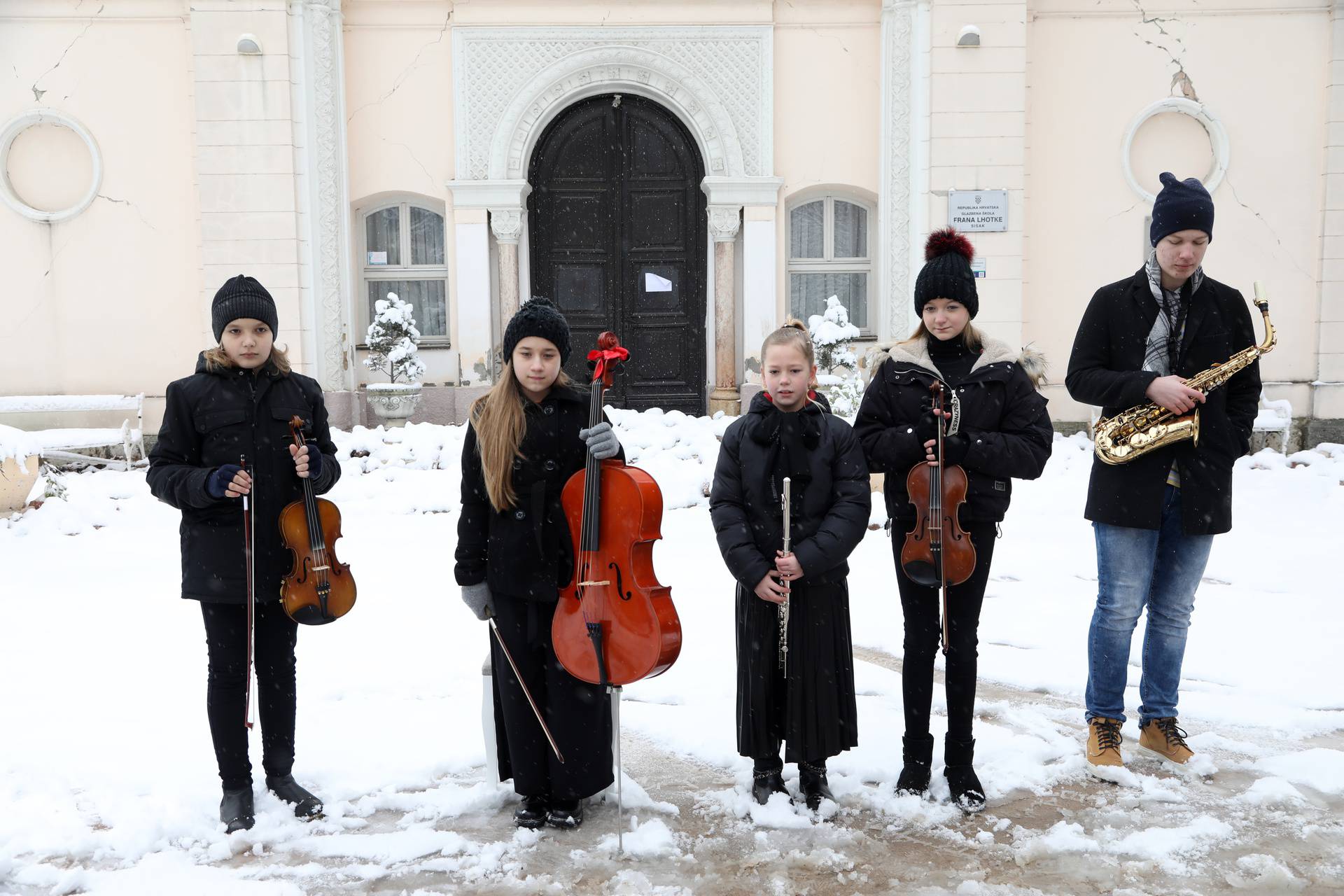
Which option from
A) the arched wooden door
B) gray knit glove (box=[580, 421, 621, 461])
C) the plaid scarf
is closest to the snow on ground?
gray knit glove (box=[580, 421, 621, 461])

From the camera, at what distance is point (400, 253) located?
10070 millimetres

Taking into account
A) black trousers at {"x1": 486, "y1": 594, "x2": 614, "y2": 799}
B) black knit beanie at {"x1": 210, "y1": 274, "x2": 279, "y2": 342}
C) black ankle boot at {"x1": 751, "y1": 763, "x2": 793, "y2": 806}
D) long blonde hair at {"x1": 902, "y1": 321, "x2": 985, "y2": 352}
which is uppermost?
black knit beanie at {"x1": 210, "y1": 274, "x2": 279, "y2": 342}

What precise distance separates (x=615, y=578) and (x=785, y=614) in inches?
21.6

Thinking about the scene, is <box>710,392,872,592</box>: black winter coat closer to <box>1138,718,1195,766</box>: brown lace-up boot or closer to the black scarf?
the black scarf

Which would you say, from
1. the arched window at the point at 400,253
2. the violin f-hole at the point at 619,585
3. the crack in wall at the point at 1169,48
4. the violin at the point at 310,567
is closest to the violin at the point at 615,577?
the violin f-hole at the point at 619,585

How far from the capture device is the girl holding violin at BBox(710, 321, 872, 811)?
2895 mm

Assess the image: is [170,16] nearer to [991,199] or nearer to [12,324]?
[12,324]

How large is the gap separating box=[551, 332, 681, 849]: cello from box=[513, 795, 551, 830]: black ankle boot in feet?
0.92

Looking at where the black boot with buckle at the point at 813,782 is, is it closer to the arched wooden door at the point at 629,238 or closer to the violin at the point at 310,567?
the violin at the point at 310,567

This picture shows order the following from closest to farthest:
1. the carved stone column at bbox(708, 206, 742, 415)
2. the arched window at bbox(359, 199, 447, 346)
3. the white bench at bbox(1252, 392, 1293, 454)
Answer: the white bench at bbox(1252, 392, 1293, 454)
the carved stone column at bbox(708, 206, 742, 415)
the arched window at bbox(359, 199, 447, 346)

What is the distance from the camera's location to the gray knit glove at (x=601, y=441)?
2619mm

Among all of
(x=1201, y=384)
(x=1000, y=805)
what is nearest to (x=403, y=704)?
(x=1000, y=805)

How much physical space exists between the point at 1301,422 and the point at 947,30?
16.9ft

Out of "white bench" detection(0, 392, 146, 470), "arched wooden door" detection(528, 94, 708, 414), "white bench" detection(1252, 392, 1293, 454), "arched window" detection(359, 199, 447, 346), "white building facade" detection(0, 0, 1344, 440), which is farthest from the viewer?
"arched window" detection(359, 199, 447, 346)
